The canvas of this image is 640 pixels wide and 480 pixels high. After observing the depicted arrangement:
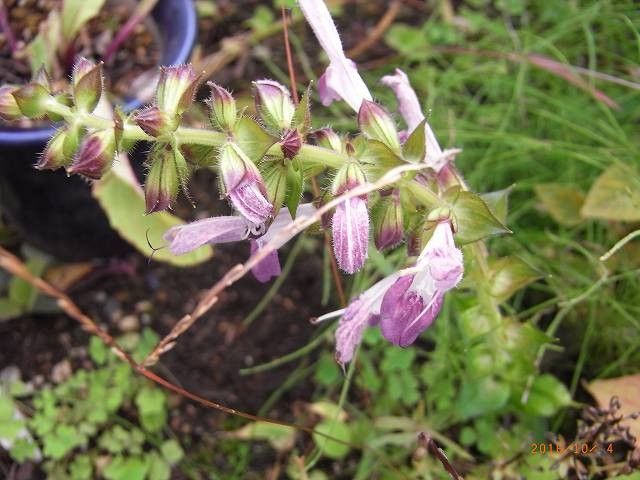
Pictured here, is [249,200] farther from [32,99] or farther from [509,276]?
[509,276]

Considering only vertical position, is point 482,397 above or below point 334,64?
below

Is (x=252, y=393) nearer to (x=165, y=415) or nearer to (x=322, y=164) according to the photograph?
(x=165, y=415)

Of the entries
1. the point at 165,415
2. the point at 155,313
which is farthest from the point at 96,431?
the point at 155,313

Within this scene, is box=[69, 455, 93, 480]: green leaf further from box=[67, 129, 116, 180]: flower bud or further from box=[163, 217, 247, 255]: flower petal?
box=[67, 129, 116, 180]: flower bud

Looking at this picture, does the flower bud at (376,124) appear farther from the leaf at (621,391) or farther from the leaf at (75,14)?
the leaf at (75,14)
